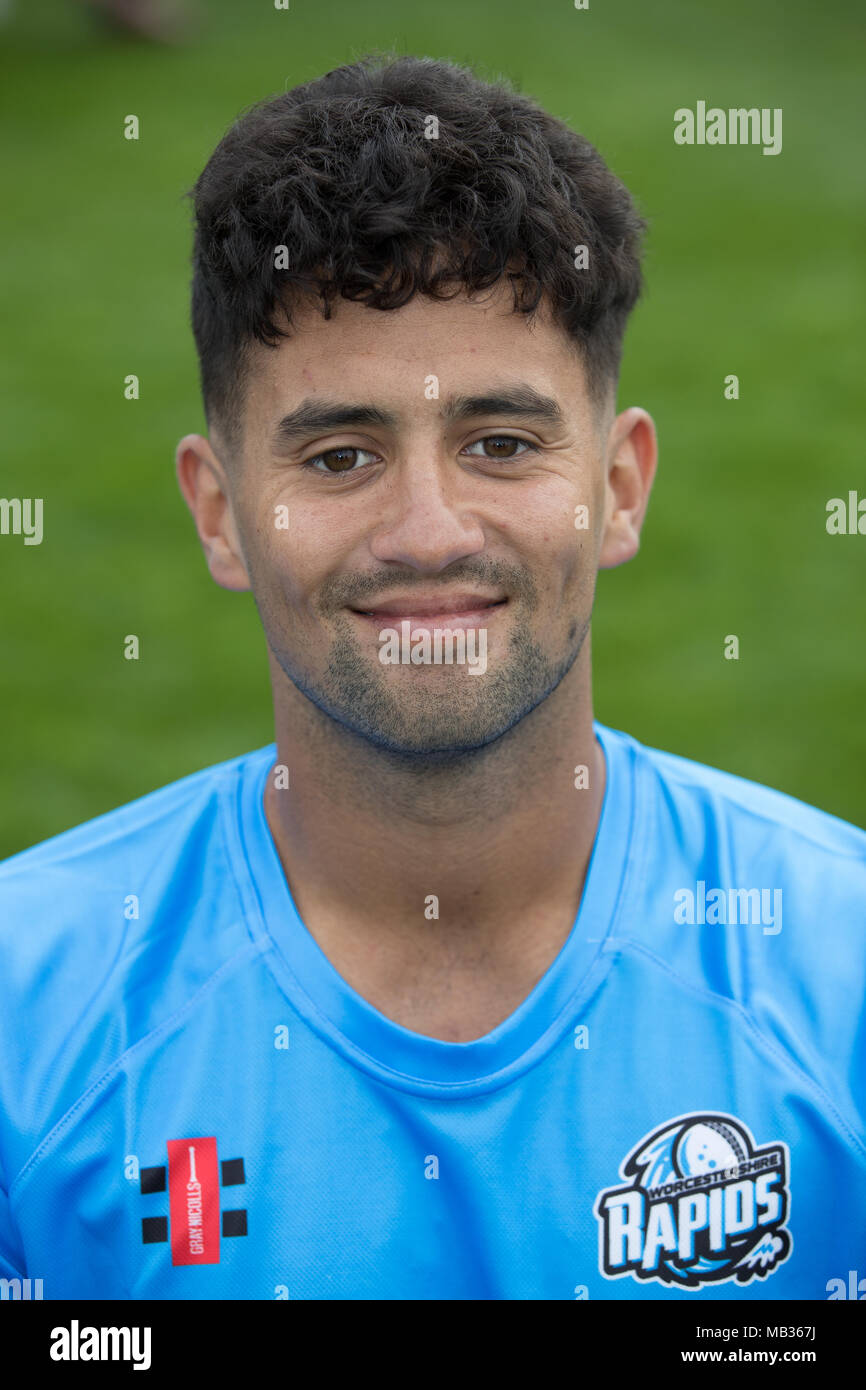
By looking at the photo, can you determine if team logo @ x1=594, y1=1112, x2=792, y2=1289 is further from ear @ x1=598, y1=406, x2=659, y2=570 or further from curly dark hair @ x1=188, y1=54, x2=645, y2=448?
curly dark hair @ x1=188, y1=54, x2=645, y2=448

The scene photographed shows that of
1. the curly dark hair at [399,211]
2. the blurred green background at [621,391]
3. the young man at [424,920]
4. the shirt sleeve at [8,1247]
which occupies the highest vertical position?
the blurred green background at [621,391]

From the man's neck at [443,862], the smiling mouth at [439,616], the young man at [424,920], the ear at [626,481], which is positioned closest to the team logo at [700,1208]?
the young man at [424,920]

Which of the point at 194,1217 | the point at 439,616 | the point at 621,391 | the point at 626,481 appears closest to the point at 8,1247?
the point at 194,1217

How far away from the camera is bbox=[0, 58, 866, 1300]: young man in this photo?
10.0 feet

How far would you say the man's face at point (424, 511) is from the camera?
3.01 meters

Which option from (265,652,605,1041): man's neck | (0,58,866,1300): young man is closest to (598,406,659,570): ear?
(0,58,866,1300): young man

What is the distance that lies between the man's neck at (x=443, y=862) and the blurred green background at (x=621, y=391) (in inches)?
131

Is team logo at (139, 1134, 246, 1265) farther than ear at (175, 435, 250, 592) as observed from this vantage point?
No

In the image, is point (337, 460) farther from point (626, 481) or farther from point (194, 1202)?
point (194, 1202)

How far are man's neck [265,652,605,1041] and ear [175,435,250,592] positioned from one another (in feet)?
1.07

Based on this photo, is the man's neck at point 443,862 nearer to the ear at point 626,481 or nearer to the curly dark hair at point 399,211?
the ear at point 626,481

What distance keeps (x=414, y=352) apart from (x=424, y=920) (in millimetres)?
1207
